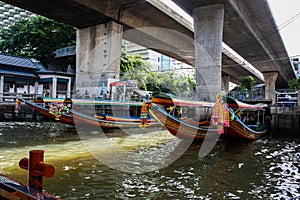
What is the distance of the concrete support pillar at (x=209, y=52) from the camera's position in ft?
45.4

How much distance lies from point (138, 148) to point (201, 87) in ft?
21.2

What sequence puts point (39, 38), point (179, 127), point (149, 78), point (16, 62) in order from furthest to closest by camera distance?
point (149, 78) < point (39, 38) < point (16, 62) < point (179, 127)

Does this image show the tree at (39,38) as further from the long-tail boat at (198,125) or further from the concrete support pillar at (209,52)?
the long-tail boat at (198,125)

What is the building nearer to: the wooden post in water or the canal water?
the canal water

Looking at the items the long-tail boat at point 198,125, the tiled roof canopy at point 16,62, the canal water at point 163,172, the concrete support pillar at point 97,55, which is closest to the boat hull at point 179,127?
the long-tail boat at point 198,125

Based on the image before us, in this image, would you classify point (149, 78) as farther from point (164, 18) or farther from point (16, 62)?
point (16, 62)

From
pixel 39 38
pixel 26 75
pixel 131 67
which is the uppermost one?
pixel 39 38

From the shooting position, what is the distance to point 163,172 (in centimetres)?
629

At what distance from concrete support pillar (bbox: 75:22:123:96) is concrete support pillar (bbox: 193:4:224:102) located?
22.0ft

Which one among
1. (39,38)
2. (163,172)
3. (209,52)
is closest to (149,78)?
(39,38)

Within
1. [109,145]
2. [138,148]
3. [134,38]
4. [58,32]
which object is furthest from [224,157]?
[58,32]

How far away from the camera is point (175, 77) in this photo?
51.4 m

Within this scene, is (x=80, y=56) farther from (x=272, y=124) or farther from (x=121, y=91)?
(x=272, y=124)

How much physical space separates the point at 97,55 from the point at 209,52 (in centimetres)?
895
